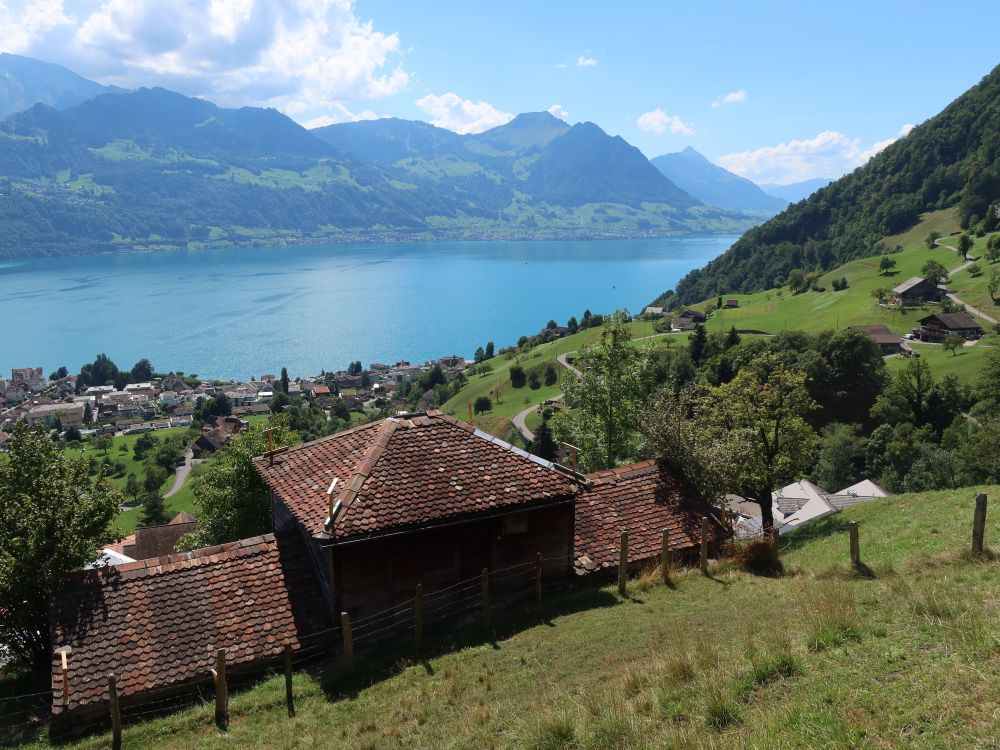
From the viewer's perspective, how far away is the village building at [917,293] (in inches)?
3757

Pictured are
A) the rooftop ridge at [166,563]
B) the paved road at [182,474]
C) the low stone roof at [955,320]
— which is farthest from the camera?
the paved road at [182,474]

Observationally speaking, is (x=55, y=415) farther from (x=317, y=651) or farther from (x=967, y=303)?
(x=967, y=303)

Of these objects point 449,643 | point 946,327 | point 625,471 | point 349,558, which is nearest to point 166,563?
point 349,558

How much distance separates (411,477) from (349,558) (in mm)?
2149

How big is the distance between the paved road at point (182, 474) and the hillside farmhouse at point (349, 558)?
3466 inches

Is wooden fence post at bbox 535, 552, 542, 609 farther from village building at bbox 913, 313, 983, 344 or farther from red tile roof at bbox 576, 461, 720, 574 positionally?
village building at bbox 913, 313, 983, 344

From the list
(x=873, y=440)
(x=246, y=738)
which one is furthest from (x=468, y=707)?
(x=873, y=440)

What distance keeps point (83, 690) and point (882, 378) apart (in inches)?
2801

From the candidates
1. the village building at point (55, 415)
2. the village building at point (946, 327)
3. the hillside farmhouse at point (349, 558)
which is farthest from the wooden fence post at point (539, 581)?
the village building at point (55, 415)

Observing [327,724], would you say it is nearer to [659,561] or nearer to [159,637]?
[159,637]

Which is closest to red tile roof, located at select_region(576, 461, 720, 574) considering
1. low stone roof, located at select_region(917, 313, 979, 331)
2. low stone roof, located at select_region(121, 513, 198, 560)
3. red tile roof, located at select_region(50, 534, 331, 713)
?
red tile roof, located at select_region(50, 534, 331, 713)

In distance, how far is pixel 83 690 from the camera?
11766 millimetres

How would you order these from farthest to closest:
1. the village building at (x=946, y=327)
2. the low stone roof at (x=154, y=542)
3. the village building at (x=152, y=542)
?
1. the village building at (x=946, y=327)
2. the low stone roof at (x=154, y=542)
3. the village building at (x=152, y=542)

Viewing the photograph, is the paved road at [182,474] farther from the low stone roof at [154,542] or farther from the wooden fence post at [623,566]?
the wooden fence post at [623,566]
